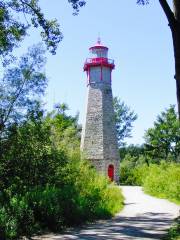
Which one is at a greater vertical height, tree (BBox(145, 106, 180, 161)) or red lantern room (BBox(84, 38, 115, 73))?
red lantern room (BBox(84, 38, 115, 73))

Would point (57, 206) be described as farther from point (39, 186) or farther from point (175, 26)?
point (175, 26)

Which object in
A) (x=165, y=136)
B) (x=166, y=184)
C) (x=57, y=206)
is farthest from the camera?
(x=165, y=136)

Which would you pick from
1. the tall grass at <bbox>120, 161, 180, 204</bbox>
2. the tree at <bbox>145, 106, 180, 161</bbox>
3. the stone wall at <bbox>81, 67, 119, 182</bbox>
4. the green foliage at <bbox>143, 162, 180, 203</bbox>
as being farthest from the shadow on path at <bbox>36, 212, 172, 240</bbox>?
the tree at <bbox>145, 106, 180, 161</bbox>

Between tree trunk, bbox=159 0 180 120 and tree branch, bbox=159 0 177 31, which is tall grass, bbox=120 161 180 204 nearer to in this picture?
tree trunk, bbox=159 0 180 120

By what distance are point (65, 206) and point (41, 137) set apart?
3128 mm

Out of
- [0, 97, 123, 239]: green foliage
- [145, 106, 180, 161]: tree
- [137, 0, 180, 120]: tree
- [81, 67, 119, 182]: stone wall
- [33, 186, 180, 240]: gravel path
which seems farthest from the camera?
[145, 106, 180, 161]: tree

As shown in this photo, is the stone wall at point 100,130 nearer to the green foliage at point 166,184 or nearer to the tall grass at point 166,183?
the tall grass at point 166,183

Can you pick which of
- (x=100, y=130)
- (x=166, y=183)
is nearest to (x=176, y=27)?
(x=166, y=183)

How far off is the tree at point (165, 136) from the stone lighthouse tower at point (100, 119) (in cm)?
1391

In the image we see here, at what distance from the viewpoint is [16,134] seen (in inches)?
605

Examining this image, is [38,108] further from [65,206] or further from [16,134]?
[65,206]

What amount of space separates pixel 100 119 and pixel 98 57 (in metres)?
6.36

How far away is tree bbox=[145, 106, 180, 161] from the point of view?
53625 mm

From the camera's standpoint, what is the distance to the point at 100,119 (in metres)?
41.0
